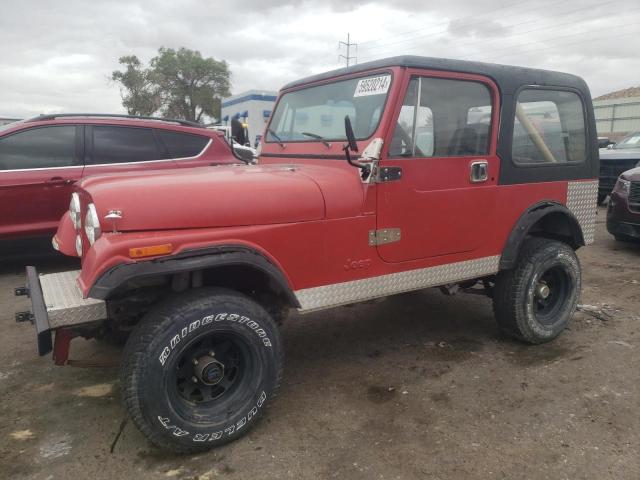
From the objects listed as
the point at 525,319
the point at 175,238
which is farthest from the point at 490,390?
the point at 175,238

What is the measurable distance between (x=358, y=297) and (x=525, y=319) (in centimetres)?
154

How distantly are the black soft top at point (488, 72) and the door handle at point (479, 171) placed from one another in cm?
56

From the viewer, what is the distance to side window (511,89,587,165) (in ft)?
12.0

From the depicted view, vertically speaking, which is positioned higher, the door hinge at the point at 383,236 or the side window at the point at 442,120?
the side window at the point at 442,120

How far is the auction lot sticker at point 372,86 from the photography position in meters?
3.11

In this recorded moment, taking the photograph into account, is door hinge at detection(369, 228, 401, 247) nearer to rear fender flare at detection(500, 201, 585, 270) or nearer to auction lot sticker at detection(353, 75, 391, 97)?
auction lot sticker at detection(353, 75, 391, 97)

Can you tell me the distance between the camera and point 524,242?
392 centimetres

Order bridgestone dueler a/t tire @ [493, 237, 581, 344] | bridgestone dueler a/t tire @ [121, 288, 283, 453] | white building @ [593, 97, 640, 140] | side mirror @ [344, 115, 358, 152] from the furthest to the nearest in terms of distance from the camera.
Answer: white building @ [593, 97, 640, 140]
bridgestone dueler a/t tire @ [493, 237, 581, 344]
side mirror @ [344, 115, 358, 152]
bridgestone dueler a/t tire @ [121, 288, 283, 453]

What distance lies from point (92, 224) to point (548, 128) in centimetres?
326

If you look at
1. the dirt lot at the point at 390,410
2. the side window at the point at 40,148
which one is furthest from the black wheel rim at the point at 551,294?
the side window at the point at 40,148

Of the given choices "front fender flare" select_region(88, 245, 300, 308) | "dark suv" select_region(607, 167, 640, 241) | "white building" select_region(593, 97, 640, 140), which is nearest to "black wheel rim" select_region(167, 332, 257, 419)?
"front fender flare" select_region(88, 245, 300, 308)

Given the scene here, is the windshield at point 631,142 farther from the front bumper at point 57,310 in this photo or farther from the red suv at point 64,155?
the front bumper at point 57,310

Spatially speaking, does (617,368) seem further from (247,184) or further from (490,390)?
(247,184)

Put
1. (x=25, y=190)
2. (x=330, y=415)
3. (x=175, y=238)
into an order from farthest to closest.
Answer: (x=25, y=190) < (x=330, y=415) < (x=175, y=238)
